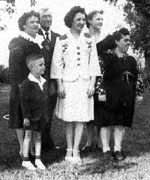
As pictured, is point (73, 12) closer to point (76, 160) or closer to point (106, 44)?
point (106, 44)

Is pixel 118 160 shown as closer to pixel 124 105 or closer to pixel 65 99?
pixel 124 105

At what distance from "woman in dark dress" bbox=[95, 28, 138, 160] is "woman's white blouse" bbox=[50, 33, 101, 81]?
217 mm

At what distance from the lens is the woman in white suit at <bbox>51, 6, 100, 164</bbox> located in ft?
20.2

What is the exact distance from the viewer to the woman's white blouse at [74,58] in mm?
6152

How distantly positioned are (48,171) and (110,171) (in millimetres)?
861

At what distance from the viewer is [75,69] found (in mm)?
6145

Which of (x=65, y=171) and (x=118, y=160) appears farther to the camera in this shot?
(x=118, y=160)

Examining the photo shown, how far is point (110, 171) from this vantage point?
5.67 m

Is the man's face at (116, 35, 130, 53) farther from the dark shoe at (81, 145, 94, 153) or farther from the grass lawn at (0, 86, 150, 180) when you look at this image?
the dark shoe at (81, 145, 94, 153)

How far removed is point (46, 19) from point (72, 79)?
114cm

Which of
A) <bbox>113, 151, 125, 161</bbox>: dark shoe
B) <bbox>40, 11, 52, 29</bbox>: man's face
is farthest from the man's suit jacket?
<bbox>113, 151, 125, 161</bbox>: dark shoe

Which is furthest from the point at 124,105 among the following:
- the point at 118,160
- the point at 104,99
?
the point at 118,160

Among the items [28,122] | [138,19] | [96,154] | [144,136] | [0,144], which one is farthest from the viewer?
[138,19]

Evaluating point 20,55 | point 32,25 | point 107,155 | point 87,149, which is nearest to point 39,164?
point 107,155
